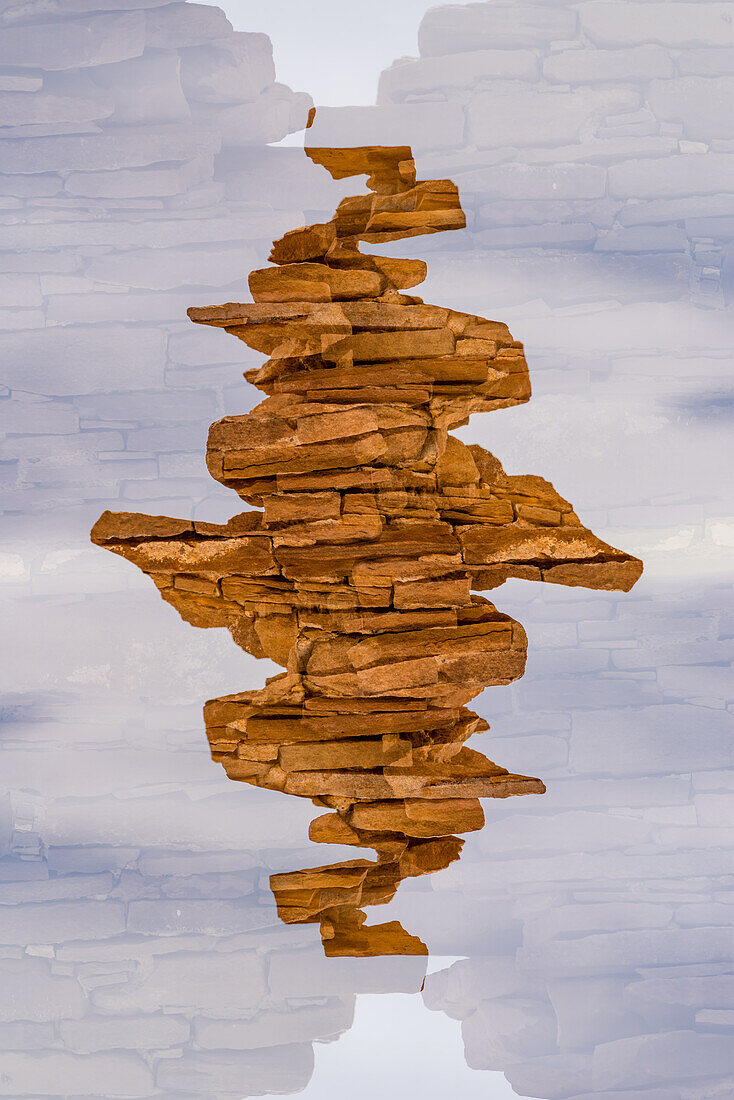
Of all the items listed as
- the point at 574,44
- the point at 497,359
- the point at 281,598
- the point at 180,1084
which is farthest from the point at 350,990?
the point at 574,44

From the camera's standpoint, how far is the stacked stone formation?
106 centimetres

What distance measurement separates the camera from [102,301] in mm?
1468

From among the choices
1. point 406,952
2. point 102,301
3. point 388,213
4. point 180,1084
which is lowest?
point 180,1084

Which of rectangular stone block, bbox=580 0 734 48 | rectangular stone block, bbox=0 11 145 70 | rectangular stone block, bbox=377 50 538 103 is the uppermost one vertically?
rectangular stone block, bbox=0 11 145 70

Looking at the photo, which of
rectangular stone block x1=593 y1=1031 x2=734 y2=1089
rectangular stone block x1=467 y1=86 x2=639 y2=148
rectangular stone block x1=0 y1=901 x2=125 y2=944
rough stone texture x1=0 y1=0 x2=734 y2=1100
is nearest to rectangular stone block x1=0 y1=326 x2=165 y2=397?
rough stone texture x1=0 y1=0 x2=734 y2=1100

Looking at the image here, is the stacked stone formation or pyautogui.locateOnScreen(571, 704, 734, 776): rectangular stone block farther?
pyautogui.locateOnScreen(571, 704, 734, 776): rectangular stone block

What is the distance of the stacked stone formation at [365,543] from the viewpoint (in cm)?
106

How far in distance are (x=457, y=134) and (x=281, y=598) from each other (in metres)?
0.68

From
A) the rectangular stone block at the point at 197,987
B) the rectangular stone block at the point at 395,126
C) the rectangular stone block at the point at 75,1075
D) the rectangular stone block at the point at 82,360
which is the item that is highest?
the rectangular stone block at the point at 395,126

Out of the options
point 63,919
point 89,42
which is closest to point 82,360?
point 89,42

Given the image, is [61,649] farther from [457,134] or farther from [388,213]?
[457,134]

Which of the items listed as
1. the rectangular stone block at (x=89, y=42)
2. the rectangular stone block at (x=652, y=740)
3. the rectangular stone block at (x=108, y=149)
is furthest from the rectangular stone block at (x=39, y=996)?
the rectangular stone block at (x=89, y=42)

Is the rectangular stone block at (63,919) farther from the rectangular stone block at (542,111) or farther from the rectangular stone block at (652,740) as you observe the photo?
the rectangular stone block at (542,111)

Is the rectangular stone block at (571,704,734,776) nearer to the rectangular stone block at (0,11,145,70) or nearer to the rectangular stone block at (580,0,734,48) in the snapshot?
the rectangular stone block at (580,0,734,48)
